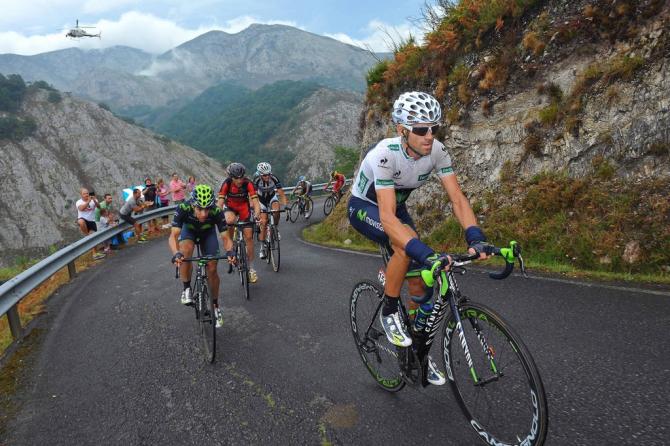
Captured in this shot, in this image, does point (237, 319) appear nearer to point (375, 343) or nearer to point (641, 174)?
point (375, 343)

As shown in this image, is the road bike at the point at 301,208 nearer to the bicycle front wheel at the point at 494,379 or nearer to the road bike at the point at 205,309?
the road bike at the point at 205,309

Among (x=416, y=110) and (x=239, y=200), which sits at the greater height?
(x=416, y=110)

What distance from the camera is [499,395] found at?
8.94ft

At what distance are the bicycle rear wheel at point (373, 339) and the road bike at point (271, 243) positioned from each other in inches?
199

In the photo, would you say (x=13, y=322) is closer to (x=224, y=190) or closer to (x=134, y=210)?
(x=224, y=190)

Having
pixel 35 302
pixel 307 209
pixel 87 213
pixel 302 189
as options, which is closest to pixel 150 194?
pixel 87 213

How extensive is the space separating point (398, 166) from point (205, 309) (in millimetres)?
3050

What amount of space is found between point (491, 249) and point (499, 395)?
921 mm

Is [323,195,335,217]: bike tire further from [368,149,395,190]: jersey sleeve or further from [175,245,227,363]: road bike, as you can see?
[368,149,395,190]: jersey sleeve

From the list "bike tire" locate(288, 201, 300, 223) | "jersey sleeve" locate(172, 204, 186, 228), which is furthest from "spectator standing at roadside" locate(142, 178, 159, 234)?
"jersey sleeve" locate(172, 204, 186, 228)

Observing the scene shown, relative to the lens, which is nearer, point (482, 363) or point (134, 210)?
point (482, 363)

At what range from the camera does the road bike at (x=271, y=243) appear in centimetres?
924

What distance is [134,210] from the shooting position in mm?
15023

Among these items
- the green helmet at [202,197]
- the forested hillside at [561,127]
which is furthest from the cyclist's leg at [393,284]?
the forested hillside at [561,127]
